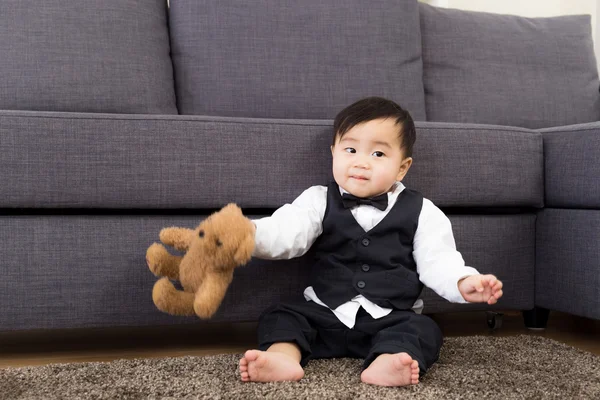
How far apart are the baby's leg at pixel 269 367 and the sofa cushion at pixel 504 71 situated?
4.12 feet

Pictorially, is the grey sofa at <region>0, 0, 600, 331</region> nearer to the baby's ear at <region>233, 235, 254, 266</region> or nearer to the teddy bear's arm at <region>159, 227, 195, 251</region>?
the teddy bear's arm at <region>159, 227, 195, 251</region>

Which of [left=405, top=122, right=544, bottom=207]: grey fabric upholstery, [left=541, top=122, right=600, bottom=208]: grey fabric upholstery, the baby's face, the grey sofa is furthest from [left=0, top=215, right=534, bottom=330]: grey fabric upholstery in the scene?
[left=541, top=122, right=600, bottom=208]: grey fabric upholstery

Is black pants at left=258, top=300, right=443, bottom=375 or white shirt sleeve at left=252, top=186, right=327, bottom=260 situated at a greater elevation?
white shirt sleeve at left=252, top=186, right=327, bottom=260

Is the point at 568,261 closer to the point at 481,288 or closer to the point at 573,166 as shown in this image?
the point at 573,166

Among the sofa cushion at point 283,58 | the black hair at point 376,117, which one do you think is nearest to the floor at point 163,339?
the black hair at point 376,117

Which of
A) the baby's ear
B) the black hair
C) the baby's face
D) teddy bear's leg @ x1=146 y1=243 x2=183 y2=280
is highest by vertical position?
the black hair

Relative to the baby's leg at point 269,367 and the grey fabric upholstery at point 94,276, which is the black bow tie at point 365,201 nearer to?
the grey fabric upholstery at point 94,276

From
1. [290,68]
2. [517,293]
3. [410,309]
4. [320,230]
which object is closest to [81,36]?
[290,68]

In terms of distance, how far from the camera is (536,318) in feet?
5.34

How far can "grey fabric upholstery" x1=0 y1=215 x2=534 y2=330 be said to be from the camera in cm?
125

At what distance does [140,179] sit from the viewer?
1297 mm

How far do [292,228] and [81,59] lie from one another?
84 cm

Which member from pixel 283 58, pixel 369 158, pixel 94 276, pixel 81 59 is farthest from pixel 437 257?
pixel 81 59

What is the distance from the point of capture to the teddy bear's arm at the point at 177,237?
1196mm
